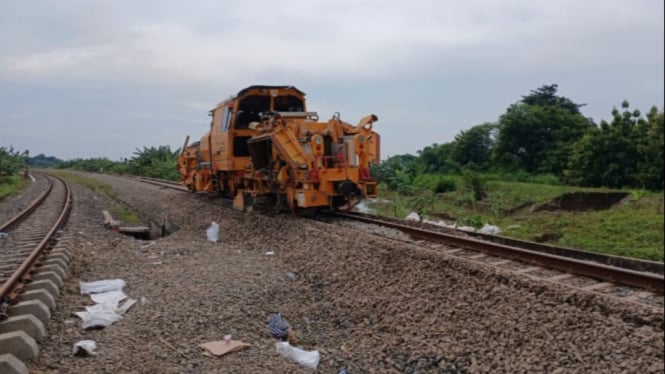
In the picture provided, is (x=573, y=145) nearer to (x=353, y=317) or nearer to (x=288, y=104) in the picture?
(x=353, y=317)

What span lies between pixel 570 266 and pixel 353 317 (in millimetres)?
2211

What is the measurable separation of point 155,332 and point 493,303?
3002 millimetres

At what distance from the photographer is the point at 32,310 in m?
4.98

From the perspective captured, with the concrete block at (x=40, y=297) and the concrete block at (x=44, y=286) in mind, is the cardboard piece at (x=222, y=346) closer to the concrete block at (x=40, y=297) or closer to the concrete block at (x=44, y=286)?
the concrete block at (x=40, y=297)

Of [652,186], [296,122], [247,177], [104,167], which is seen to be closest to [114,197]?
[247,177]

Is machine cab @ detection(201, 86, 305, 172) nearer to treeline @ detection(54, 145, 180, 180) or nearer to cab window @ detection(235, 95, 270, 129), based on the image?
cab window @ detection(235, 95, 270, 129)

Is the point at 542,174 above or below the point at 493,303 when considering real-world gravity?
above

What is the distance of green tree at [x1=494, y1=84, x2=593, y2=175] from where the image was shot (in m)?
4.19

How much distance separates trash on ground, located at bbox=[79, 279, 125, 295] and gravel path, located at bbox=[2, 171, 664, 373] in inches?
3.9

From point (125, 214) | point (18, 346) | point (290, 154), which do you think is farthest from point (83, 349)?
point (125, 214)

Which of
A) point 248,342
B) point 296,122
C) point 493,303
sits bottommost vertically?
point 248,342

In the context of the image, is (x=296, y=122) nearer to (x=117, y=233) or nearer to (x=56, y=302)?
(x=117, y=233)

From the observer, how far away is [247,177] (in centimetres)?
1271

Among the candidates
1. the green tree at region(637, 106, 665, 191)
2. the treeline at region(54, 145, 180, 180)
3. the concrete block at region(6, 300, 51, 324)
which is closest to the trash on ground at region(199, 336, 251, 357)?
the concrete block at region(6, 300, 51, 324)
